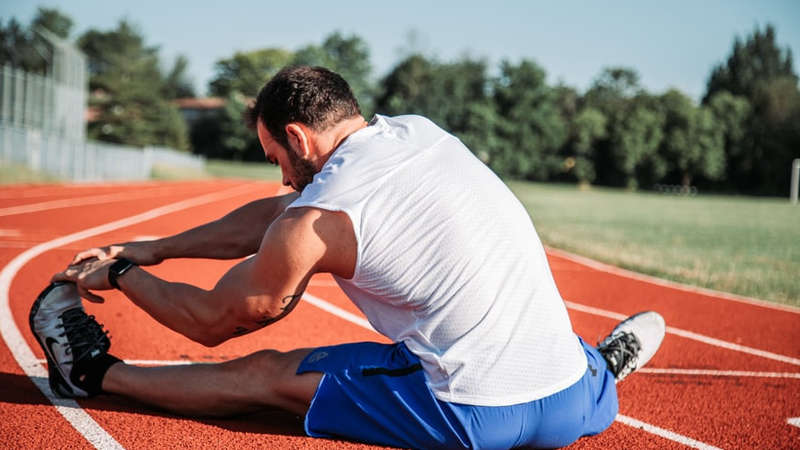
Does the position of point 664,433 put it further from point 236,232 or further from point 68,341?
point 68,341

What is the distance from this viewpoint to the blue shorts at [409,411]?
8.93ft

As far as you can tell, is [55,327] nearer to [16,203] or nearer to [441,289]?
[441,289]

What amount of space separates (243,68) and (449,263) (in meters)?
107

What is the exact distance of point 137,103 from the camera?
7169cm

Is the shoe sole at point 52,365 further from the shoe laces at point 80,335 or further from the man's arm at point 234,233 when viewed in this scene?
the man's arm at point 234,233

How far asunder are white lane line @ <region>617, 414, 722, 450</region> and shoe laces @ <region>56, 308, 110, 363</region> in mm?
2465

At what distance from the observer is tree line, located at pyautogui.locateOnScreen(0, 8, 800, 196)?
72250 millimetres

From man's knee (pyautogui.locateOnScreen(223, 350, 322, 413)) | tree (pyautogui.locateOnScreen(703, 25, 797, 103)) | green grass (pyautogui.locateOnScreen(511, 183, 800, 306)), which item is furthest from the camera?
tree (pyautogui.locateOnScreen(703, 25, 797, 103))

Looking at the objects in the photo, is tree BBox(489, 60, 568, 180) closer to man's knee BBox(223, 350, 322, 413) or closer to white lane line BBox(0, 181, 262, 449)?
white lane line BBox(0, 181, 262, 449)

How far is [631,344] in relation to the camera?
3787 mm

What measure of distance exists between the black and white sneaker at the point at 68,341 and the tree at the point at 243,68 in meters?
101

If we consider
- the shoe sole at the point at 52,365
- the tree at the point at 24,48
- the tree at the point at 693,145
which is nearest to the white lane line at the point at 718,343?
the shoe sole at the point at 52,365

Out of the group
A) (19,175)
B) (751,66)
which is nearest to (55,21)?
(19,175)

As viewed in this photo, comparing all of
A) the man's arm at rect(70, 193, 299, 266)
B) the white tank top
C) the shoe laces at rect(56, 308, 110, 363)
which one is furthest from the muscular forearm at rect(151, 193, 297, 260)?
the white tank top
